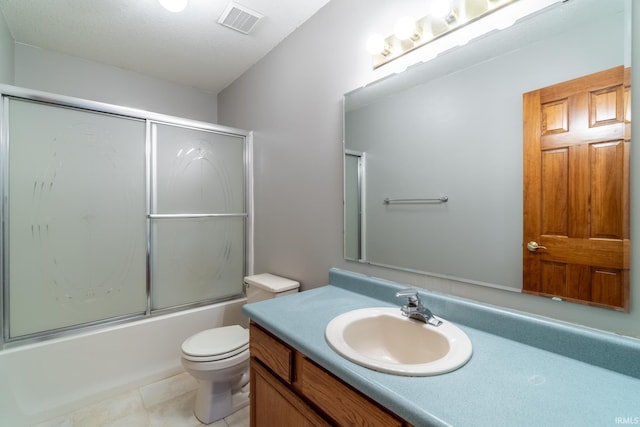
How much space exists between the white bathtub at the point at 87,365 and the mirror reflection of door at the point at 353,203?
4.77 feet

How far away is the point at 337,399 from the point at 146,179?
1972 mm

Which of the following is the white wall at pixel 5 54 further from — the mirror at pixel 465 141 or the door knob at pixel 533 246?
the door knob at pixel 533 246

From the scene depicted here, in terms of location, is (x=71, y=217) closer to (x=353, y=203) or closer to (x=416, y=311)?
(x=353, y=203)

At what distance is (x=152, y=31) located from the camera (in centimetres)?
192

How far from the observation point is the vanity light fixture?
105cm

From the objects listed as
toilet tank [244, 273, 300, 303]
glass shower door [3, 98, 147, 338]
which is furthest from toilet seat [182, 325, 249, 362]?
glass shower door [3, 98, 147, 338]

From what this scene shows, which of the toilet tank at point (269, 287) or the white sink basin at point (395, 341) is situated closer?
the white sink basin at point (395, 341)

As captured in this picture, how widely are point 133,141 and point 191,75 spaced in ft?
3.24

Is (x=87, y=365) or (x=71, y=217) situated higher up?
(x=71, y=217)

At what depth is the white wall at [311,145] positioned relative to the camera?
137 centimetres

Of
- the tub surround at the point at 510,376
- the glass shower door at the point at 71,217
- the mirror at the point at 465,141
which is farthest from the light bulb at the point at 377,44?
the glass shower door at the point at 71,217

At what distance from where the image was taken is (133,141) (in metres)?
1.99

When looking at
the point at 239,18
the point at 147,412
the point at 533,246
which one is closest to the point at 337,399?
the point at 533,246

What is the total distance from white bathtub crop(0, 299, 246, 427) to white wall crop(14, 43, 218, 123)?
1912 mm
